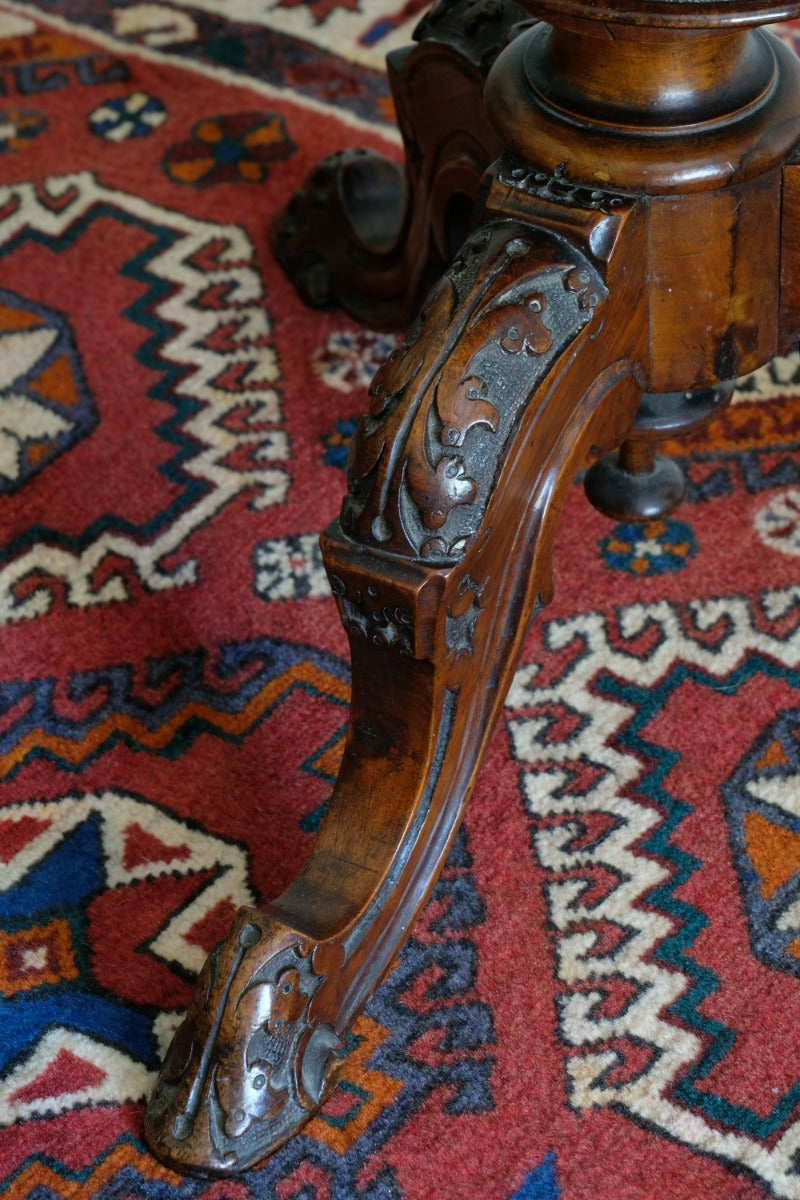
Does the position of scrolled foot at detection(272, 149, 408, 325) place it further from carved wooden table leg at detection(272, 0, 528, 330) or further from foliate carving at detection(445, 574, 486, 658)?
foliate carving at detection(445, 574, 486, 658)

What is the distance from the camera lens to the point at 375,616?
2.34 ft

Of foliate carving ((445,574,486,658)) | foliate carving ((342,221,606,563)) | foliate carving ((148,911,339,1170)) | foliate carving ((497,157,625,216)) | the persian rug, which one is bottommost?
the persian rug

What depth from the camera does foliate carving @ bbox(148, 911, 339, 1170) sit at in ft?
2.27

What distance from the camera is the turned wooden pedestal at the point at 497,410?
2.28 feet

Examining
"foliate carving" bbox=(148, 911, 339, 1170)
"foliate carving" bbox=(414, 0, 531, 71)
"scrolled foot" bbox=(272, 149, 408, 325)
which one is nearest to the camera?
"foliate carving" bbox=(148, 911, 339, 1170)

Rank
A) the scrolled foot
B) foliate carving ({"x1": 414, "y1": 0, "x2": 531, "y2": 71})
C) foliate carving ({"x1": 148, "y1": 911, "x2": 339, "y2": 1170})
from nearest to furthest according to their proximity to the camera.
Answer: foliate carving ({"x1": 148, "y1": 911, "x2": 339, "y2": 1170}), foliate carving ({"x1": 414, "y1": 0, "x2": 531, "y2": 71}), the scrolled foot

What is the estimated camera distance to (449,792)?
775 millimetres

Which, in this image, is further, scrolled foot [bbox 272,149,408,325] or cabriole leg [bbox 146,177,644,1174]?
scrolled foot [bbox 272,149,408,325]

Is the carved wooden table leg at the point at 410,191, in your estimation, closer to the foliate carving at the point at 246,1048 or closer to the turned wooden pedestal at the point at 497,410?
the turned wooden pedestal at the point at 497,410

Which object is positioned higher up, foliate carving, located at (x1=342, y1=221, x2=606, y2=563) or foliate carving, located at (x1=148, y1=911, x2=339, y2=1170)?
foliate carving, located at (x1=342, y1=221, x2=606, y2=563)

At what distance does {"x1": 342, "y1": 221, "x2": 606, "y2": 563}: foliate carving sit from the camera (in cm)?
69

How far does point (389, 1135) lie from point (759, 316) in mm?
456

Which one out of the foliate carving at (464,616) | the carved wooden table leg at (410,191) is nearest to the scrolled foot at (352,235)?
the carved wooden table leg at (410,191)

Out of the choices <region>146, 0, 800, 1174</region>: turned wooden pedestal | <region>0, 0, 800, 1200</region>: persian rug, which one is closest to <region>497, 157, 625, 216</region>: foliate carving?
<region>146, 0, 800, 1174</region>: turned wooden pedestal
